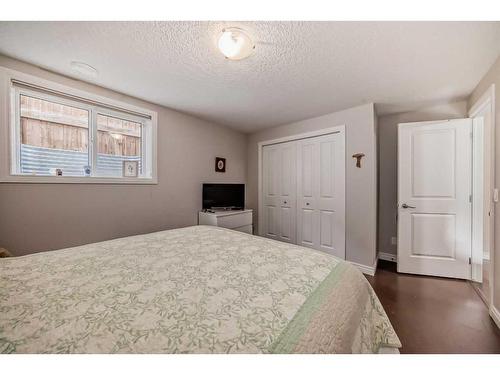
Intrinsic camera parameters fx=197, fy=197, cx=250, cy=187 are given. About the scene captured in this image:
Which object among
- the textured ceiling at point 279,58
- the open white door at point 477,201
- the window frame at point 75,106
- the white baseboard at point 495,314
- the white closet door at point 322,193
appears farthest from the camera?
the white closet door at point 322,193

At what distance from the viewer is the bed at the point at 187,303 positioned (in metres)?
0.54

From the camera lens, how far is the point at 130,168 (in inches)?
96.0

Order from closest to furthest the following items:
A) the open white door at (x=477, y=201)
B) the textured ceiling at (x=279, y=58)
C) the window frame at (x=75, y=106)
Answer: the textured ceiling at (x=279, y=58) < the window frame at (x=75, y=106) < the open white door at (x=477, y=201)

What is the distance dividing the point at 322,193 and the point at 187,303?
266 centimetres

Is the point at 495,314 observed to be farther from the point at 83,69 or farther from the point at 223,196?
the point at 83,69

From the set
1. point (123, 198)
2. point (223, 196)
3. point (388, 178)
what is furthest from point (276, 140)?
point (123, 198)

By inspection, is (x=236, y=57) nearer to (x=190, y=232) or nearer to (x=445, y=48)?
(x=190, y=232)

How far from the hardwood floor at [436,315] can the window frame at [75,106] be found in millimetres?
2902

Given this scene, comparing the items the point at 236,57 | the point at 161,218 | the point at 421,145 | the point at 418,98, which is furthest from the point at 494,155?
the point at 161,218

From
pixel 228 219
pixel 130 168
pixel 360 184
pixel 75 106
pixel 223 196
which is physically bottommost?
pixel 228 219

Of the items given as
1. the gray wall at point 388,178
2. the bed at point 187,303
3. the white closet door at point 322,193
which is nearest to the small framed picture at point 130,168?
the bed at point 187,303

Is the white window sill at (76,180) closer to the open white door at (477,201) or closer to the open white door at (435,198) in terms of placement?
the open white door at (435,198)

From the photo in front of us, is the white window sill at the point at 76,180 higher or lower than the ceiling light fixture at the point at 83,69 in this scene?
lower

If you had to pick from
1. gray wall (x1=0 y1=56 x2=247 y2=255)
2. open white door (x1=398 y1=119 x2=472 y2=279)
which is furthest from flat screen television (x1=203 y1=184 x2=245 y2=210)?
open white door (x1=398 y1=119 x2=472 y2=279)
